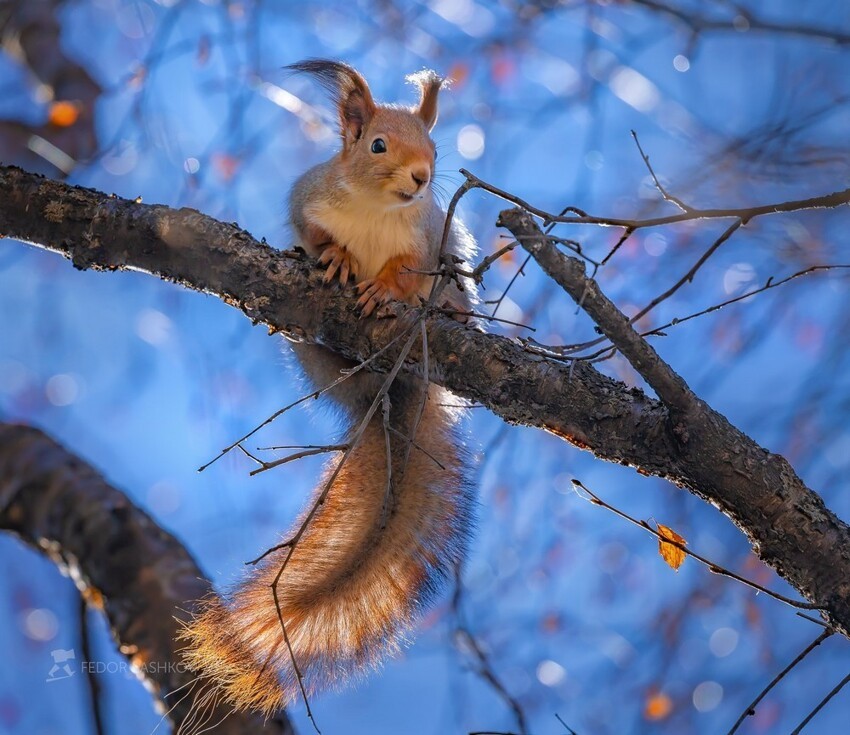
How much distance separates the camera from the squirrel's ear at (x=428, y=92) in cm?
261

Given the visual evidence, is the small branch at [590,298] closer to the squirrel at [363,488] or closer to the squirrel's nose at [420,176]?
the squirrel at [363,488]

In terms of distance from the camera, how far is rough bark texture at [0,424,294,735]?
1.97 m

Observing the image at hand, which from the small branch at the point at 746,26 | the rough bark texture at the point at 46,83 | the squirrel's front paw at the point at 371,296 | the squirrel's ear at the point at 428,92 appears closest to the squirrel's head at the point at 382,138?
the squirrel's ear at the point at 428,92

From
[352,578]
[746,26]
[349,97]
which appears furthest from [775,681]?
[746,26]

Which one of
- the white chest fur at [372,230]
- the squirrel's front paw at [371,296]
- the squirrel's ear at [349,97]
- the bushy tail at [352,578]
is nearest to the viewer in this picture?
the bushy tail at [352,578]

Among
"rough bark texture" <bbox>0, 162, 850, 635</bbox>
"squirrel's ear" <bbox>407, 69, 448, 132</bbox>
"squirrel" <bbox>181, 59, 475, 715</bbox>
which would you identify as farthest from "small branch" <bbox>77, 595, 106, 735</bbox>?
"squirrel's ear" <bbox>407, 69, 448, 132</bbox>

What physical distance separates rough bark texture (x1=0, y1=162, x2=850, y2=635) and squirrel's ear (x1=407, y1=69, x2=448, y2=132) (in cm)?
86

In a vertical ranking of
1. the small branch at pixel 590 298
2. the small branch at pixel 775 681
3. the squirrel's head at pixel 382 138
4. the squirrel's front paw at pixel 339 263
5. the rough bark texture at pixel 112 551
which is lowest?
the small branch at pixel 775 681

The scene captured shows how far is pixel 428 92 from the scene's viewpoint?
262 cm

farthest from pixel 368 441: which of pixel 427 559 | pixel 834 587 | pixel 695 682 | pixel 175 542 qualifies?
pixel 695 682

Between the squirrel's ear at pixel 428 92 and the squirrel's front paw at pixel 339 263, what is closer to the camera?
the squirrel's front paw at pixel 339 263

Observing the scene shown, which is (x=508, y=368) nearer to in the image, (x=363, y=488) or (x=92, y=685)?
(x=363, y=488)

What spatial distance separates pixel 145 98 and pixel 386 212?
1.56 metres

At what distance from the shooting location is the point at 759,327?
360 cm
